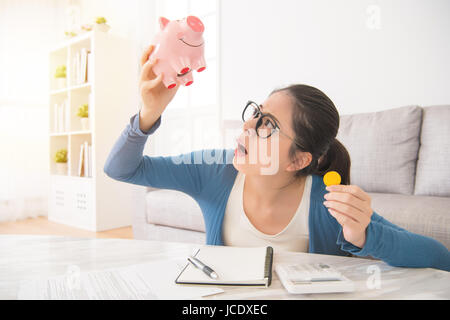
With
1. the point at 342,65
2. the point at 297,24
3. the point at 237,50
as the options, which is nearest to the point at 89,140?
the point at 237,50

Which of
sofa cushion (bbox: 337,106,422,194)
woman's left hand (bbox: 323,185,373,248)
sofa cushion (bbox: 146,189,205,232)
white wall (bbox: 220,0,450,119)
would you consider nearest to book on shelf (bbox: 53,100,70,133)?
white wall (bbox: 220,0,450,119)

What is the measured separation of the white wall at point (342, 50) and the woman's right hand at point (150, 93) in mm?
1689

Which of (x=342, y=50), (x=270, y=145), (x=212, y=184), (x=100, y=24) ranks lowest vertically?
(x=212, y=184)

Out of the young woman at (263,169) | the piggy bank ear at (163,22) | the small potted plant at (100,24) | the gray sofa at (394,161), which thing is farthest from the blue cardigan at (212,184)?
the small potted plant at (100,24)

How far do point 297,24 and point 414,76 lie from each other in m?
0.86

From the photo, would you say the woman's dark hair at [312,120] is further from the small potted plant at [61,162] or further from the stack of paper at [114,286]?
the small potted plant at [61,162]

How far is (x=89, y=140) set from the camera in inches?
131

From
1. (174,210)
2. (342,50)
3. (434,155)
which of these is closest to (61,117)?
(174,210)

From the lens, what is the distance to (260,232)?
35.1 inches

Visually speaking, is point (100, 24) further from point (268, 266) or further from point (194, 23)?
point (268, 266)

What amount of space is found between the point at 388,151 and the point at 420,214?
540mm

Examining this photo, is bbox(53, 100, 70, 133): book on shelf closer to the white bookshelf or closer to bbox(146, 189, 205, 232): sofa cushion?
the white bookshelf

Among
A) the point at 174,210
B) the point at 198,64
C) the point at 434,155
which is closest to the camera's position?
the point at 198,64

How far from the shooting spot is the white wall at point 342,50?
6.41ft
